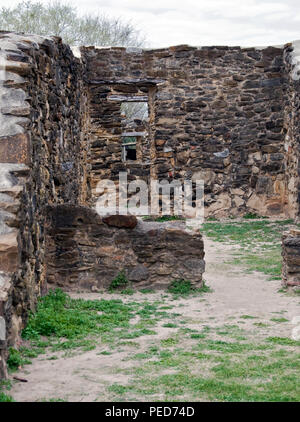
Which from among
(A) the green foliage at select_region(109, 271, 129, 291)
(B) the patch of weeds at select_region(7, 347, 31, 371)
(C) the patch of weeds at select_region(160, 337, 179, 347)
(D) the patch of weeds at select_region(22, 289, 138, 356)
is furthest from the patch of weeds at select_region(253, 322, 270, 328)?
(B) the patch of weeds at select_region(7, 347, 31, 371)

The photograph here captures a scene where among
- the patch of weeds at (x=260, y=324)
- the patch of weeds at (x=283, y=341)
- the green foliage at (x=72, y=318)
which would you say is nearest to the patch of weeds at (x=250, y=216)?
the green foliage at (x=72, y=318)

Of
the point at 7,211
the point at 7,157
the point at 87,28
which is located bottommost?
the point at 7,211

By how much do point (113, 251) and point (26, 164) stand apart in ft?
6.50

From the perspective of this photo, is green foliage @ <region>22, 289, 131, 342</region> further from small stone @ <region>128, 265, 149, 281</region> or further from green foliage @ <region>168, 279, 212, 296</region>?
green foliage @ <region>168, 279, 212, 296</region>

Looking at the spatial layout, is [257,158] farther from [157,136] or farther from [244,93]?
[157,136]

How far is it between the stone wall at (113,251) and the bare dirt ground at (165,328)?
0.25 m

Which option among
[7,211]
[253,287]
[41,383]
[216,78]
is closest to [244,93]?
[216,78]

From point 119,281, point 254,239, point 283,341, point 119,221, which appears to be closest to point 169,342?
point 283,341

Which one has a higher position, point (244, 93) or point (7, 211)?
point (244, 93)

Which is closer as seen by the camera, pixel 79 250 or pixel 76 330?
pixel 76 330

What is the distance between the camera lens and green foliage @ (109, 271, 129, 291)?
21.9 feet

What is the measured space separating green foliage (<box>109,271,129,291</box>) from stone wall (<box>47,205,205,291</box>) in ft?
0.13

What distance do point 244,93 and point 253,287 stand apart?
7.03 m

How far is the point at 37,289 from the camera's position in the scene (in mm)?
5770
